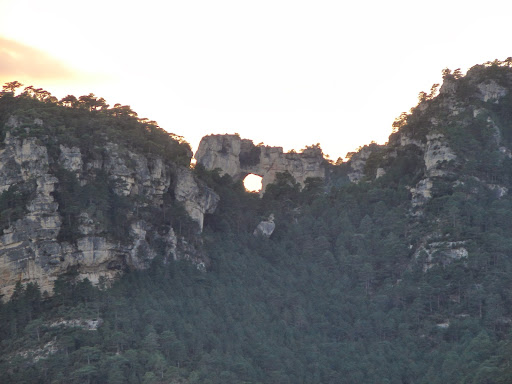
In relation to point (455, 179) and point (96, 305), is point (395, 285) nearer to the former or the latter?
point (455, 179)

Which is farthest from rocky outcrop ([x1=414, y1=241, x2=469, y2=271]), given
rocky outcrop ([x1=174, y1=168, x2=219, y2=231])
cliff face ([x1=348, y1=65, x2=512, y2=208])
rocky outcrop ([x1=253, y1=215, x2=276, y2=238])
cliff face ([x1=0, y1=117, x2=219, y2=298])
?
rocky outcrop ([x1=174, y1=168, x2=219, y2=231])

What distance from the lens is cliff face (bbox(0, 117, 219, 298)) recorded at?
9819 cm

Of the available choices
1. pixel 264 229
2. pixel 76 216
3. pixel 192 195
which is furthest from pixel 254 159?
pixel 76 216

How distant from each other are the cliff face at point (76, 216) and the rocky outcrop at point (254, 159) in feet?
75.2

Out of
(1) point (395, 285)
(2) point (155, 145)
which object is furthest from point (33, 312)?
(1) point (395, 285)

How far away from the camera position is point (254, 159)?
13625 cm

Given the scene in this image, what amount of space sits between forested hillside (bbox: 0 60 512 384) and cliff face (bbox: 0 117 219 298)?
72 cm

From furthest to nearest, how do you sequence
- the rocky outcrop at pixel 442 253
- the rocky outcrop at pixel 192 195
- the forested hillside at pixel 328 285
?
1. the rocky outcrop at pixel 192 195
2. the rocky outcrop at pixel 442 253
3. the forested hillside at pixel 328 285

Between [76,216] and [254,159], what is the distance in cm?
3801

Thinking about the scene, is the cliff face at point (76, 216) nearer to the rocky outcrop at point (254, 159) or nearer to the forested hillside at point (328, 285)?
the forested hillside at point (328, 285)

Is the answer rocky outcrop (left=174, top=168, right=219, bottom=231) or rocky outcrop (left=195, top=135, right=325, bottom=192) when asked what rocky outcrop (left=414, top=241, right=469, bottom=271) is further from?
rocky outcrop (left=195, top=135, right=325, bottom=192)

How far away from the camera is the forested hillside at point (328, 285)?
3780 inches

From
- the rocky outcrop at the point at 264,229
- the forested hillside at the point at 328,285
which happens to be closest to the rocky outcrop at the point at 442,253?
the forested hillside at the point at 328,285

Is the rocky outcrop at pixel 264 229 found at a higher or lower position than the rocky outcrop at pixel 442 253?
higher
